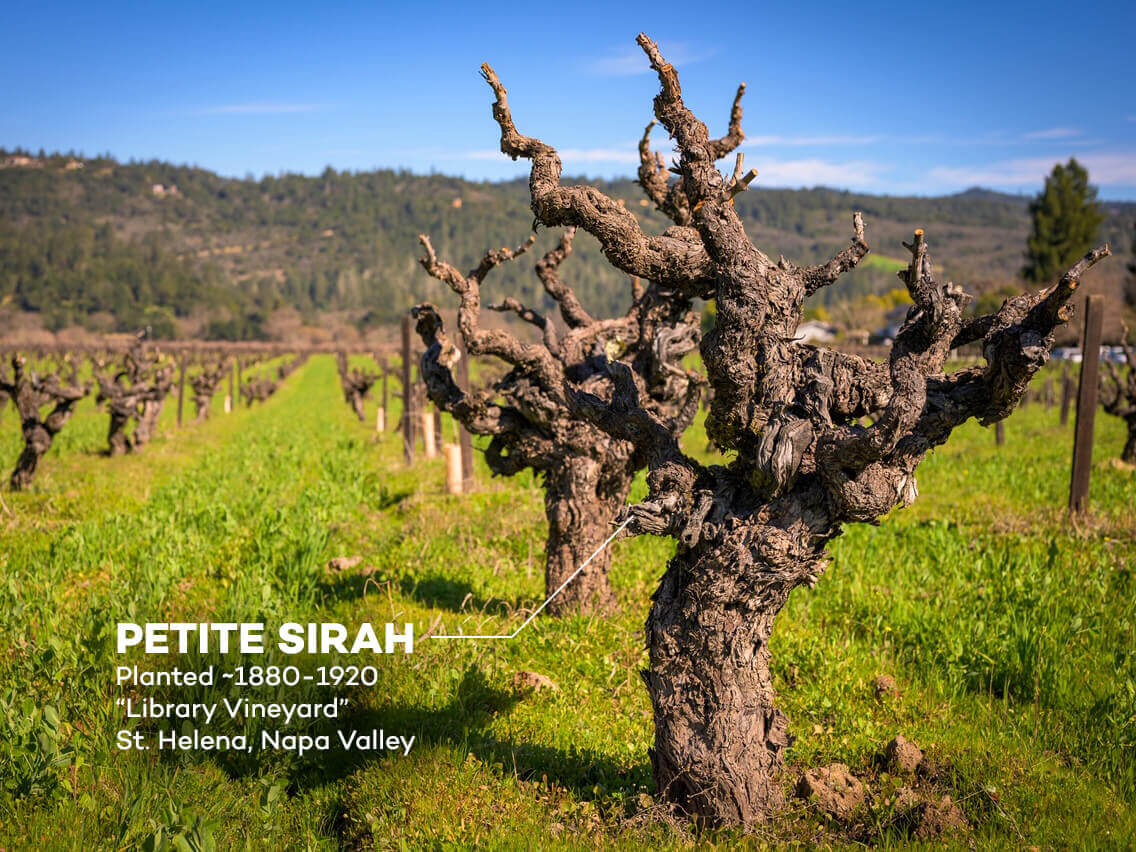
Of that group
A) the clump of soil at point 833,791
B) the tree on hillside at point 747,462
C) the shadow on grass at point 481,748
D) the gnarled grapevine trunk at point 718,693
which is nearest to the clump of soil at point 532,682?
the shadow on grass at point 481,748

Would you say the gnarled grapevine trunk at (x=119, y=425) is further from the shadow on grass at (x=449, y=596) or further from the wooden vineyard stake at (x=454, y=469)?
the shadow on grass at (x=449, y=596)

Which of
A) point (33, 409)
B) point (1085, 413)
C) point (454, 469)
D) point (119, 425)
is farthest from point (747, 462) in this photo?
point (119, 425)

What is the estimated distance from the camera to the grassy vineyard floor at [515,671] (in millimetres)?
3871

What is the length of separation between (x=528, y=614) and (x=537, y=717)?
60.0 inches

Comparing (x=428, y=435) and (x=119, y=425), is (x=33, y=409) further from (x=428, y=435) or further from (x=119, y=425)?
(x=428, y=435)

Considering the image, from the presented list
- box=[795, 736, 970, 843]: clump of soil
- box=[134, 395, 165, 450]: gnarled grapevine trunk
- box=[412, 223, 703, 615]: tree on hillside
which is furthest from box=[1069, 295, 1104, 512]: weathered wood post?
box=[134, 395, 165, 450]: gnarled grapevine trunk

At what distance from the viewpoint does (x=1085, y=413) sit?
9.15 metres

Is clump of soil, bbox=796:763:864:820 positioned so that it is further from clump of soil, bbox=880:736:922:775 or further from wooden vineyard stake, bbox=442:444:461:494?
wooden vineyard stake, bbox=442:444:461:494

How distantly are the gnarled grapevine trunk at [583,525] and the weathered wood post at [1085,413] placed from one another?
552cm

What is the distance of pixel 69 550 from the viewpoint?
800 cm

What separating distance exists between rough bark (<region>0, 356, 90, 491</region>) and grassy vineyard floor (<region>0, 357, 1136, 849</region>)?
9.23ft

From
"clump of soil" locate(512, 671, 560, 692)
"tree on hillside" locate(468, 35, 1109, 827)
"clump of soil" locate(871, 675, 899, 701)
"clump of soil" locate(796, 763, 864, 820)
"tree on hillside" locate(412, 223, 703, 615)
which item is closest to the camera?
"tree on hillside" locate(468, 35, 1109, 827)

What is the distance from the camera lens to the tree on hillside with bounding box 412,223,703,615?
6566mm

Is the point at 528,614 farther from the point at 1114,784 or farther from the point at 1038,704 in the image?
the point at 1114,784
